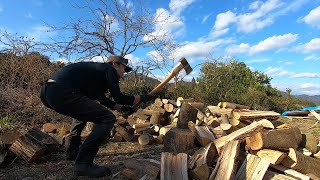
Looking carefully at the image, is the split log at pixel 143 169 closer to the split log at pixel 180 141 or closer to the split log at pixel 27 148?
the split log at pixel 180 141

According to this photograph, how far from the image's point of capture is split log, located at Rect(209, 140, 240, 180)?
3.13 m

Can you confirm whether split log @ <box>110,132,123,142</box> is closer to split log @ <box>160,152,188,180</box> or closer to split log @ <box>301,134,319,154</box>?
split log @ <box>160,152,188,180</box>

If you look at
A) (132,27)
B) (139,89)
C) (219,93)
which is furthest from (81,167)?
(219,93)

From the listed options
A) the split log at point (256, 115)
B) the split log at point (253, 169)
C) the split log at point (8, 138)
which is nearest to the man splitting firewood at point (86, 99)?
the split log at point (8, 138)

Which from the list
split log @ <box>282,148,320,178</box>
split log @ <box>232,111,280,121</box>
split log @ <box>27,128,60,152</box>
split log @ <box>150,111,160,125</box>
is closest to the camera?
split log @ <box>282,148,320,178</box>

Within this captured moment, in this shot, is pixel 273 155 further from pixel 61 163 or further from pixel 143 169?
pixel 61 163

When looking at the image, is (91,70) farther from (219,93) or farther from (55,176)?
(219,93)

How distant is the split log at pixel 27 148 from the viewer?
14.2ft

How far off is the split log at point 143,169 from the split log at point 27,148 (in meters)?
1.45

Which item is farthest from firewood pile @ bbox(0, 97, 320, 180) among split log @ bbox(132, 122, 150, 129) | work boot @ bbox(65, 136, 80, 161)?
split log @ bbox(132, 122, 150, 129)

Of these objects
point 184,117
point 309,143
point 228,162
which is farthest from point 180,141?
point 309,143

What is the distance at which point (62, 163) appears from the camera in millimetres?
4344

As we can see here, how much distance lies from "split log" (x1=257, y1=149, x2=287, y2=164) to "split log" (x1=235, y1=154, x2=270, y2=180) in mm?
314

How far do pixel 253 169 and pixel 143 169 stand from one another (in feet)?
3.83
